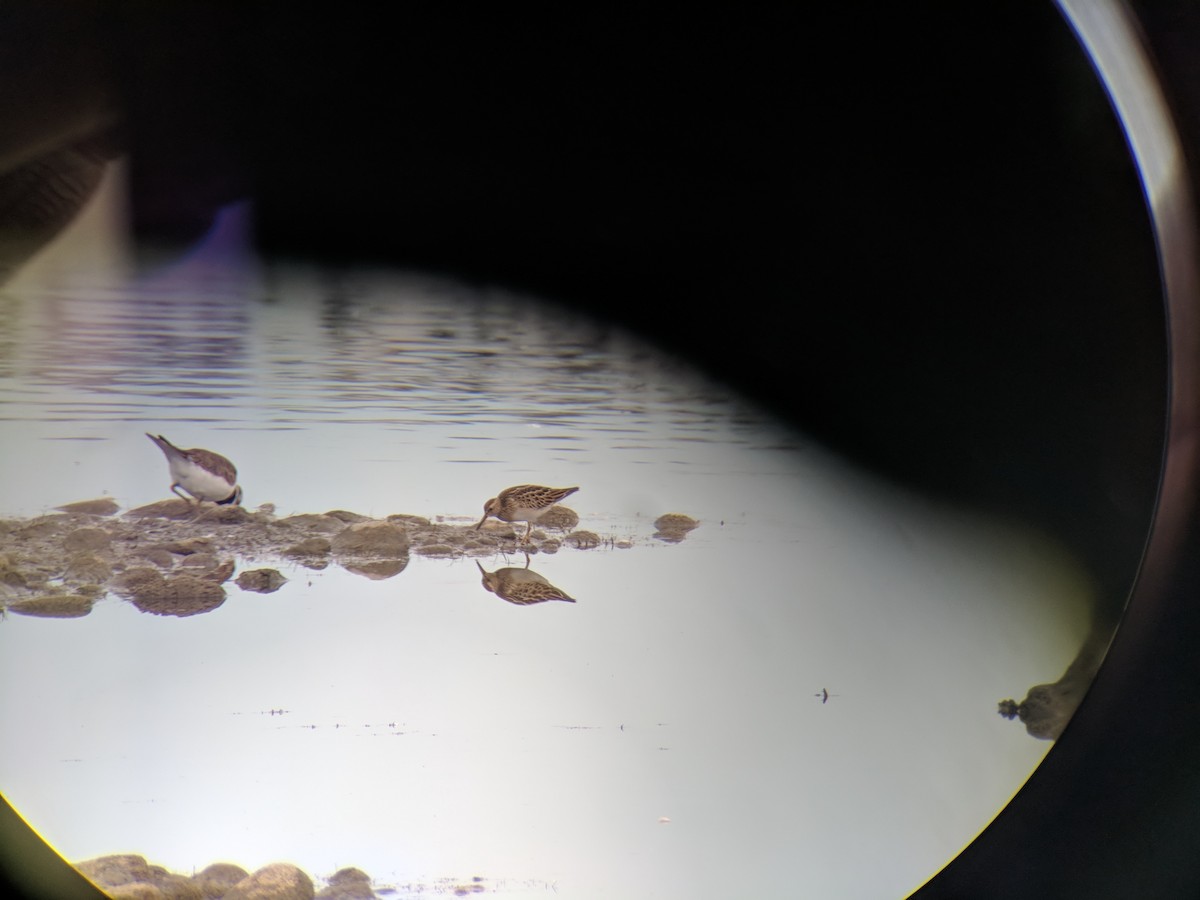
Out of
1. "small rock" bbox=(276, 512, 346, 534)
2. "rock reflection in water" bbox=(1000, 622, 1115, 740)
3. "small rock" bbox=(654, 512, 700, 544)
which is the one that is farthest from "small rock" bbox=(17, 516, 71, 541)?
"rock reflection in water" bbox=(1000, 622, 1115, 740)

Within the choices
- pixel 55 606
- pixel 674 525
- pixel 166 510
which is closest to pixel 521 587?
pixel 674 525

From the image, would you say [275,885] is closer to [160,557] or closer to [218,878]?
[218,878]

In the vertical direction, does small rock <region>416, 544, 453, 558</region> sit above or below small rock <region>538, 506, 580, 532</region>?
below

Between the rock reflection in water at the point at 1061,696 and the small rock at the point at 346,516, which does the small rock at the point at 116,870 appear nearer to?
the small rock at the point at 346,516

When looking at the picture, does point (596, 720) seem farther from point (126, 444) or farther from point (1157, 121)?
Answer: point (1157, 121)

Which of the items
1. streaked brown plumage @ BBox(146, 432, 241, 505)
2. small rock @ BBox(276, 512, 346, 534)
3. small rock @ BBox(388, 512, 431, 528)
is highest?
streaked brown plumage @ BBox(146, 432, 241, 505)

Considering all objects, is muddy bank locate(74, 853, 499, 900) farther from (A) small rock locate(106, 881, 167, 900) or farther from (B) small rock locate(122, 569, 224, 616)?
(B) small rock locate(122, 569, 224, 616)

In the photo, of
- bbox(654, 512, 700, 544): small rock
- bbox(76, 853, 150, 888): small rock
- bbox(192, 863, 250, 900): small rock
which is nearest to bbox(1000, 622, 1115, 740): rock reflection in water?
bbox(654, 512, 700, 544): small rock
